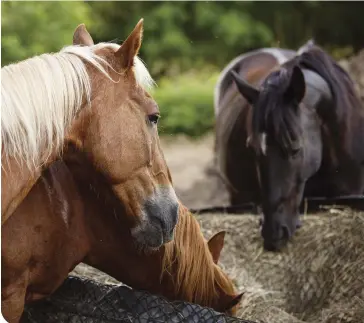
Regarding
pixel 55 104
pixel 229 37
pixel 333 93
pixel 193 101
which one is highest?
pixel 55 104

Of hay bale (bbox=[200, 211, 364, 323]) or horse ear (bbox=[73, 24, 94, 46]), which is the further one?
hay bale (bbox=[200, 211, 364, 323])

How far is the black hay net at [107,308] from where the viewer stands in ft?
6.35

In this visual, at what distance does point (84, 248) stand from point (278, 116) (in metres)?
1.26

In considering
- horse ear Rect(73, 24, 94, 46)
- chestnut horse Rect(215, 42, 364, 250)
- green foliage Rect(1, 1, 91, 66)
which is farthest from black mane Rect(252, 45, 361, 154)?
green foliage Rect(1, 1, 91, 66)

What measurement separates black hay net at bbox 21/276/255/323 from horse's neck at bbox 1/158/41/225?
0.42m

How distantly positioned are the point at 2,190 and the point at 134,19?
8618mm

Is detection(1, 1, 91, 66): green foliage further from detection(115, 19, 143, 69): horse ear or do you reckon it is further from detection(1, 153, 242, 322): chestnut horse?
detection(115, 19, 143, 69): horse ear

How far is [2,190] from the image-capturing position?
172cm

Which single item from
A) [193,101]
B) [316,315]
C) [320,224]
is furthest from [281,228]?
[193,101]

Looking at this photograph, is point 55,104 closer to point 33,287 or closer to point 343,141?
point 33,287

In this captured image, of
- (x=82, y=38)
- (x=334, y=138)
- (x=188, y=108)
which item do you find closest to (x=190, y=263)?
(x=82, y=38)

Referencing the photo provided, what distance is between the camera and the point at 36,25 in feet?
19.0

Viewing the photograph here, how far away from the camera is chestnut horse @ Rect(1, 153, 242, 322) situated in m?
1.92

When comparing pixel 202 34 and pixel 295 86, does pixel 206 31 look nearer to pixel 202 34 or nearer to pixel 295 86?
pixel 202 34
